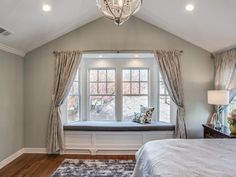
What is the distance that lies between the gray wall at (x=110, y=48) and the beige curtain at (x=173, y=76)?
6.1 inches

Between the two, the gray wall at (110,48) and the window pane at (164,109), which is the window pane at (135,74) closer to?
the window pane at (164,109)

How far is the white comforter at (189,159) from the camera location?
69.7 inches

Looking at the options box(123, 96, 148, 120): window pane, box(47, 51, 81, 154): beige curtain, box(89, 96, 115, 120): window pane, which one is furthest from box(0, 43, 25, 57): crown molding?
box(123, 96, 148, 120): window pane

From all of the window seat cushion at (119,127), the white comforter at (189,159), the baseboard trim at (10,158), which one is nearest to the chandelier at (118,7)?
the white comforter at (189,159)

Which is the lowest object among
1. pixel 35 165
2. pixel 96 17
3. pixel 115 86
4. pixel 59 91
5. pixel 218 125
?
pixel 35 165

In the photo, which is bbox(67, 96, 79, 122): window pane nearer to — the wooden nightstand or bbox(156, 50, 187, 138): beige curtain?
bbox(156, 50, 187, 138): beige curtain

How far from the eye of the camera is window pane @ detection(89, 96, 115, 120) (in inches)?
216

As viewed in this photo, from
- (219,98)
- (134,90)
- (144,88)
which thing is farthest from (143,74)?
(219,98)

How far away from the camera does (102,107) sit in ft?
18.0

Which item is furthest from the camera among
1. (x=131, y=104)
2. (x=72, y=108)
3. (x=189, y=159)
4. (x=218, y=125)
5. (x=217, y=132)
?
(x=131, y=104)

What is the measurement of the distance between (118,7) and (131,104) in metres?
3.40

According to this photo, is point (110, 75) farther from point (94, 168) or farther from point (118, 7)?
point (118, 7)

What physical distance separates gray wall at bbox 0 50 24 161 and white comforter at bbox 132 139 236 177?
271 cm

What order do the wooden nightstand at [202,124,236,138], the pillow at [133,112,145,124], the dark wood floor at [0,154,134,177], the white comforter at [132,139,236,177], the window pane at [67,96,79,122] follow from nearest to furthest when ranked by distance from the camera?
the white comforter at [132,139,236,177] → the wooden nightstand at [202,124,236,138] → the dark wood floor at [0,154,134,177] → the pillow at [133,112,145,124] → the window pane at [67,96,79,122]
